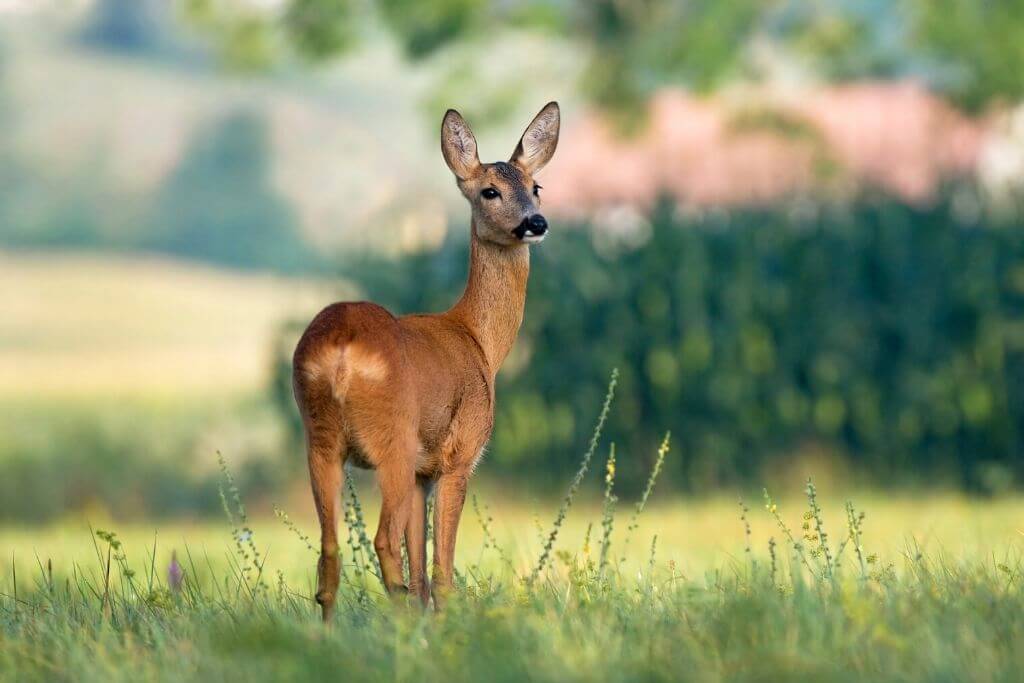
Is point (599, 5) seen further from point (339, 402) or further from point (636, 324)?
point (339, 402)

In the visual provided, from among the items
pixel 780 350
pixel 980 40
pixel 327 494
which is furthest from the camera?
pixel 980 40

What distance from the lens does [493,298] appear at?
6109 mm

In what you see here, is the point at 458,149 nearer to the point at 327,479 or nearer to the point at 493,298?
the point at 493,298

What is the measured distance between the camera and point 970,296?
1395cm

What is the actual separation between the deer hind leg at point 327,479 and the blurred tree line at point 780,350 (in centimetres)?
878

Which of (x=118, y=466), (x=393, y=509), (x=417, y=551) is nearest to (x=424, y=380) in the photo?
(x=393, y=509)

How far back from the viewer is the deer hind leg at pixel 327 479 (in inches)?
196

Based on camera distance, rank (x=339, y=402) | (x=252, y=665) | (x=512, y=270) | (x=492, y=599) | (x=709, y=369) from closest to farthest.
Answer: (x=252, y=665)
(x=339, y=402)
(x=492, y=599)
(x=512, y=270)
(x=709, y=369)

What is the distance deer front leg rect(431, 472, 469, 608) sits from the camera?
549 cm

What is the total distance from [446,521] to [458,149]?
1555 millimetres

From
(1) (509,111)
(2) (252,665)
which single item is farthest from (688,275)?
(2) (252,665)

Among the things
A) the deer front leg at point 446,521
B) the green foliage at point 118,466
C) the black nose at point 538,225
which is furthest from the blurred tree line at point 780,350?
the deer front leg at point 446,521

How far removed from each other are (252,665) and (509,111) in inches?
598

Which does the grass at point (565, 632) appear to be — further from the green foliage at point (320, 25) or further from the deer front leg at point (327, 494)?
the green foliage at point (320, 25)
